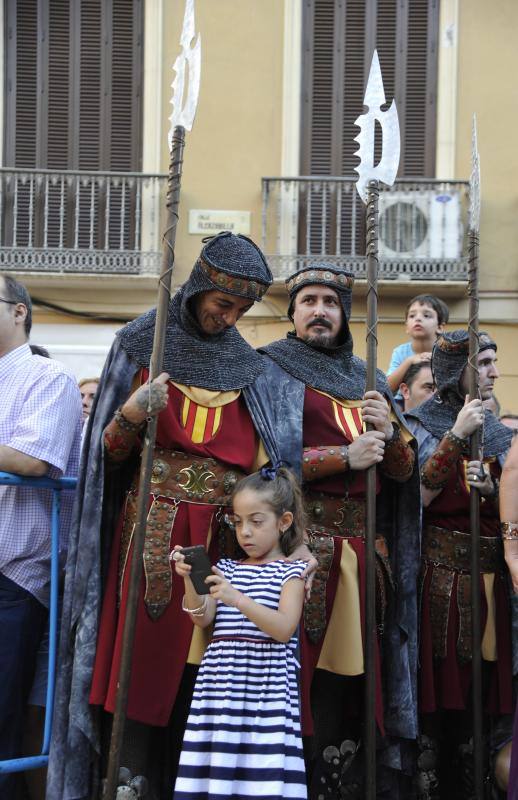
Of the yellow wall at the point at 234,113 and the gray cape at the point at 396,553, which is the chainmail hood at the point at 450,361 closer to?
the gray cape at the point at 396,553

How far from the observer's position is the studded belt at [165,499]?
3758 mm

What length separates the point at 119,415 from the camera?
3.70 metres

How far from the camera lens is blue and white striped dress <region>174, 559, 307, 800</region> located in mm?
3299

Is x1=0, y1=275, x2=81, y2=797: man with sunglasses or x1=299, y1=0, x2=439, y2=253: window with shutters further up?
x1=299, y1=0, x2=439, y2=253: window with shutters

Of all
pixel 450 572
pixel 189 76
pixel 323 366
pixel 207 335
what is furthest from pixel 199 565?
pixel 189 76

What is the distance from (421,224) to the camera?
11898 mm

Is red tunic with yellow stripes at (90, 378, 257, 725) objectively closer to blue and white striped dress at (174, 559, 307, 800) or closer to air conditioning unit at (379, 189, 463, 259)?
blue and white striped dress at (174, 559, 307, 800)

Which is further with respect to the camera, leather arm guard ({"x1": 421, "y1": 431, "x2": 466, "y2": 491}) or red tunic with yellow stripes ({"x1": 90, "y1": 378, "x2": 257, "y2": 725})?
leather arm guard ({"x1": 421, "y1": 431, "x2": 466, "y2": 491})

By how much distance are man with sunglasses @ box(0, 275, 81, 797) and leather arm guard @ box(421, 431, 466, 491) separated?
1.30 m

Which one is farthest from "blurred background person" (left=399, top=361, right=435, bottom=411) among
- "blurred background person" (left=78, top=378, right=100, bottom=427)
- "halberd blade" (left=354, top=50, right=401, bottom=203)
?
"blurred background person" (left=78, top=378, right=100, bottom=427)

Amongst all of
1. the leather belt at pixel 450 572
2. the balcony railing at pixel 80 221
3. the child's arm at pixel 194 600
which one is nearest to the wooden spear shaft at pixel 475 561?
the leather belt at pixel 450 572

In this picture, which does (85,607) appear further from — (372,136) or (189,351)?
(372,136)

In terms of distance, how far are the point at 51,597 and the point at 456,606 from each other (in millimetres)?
1537

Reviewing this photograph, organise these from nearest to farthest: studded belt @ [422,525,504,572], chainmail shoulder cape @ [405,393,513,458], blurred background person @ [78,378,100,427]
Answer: studded belt @ [422,525,504,572]
chainmail shoulder cape @ [405,393,513,458]
blurred background person @ [78,378,100,427]
